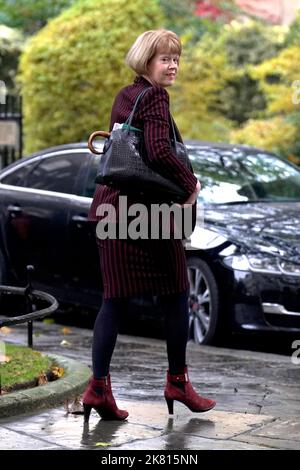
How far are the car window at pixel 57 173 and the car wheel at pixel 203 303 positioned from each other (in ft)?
4.81

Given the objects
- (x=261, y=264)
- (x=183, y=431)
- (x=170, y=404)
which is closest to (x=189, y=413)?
(x=170, y=404)

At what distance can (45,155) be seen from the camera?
973 centimetres

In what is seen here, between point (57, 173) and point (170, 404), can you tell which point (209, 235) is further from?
point (170, 404)

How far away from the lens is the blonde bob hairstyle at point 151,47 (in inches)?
213

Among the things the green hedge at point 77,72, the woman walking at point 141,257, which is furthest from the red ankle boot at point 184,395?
the green hedge at point 77,72

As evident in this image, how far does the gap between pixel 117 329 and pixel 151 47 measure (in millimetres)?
1265

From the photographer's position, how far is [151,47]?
540cm

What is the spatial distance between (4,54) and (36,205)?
12922 mm

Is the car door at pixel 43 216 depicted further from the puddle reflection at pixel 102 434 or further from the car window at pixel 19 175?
the puddle reflection at pixel 102 434

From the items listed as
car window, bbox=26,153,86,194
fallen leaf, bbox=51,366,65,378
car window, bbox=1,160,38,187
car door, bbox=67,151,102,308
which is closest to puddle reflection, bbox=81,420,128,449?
fallen leaf, bbox=51,366,65,378

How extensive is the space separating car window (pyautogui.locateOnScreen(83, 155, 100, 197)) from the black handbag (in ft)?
12.5

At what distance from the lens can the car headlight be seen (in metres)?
7.80

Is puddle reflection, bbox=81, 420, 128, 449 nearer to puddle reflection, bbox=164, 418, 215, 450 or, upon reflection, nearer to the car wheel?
puddle reflection, bbox=164, 418, 215, 450
